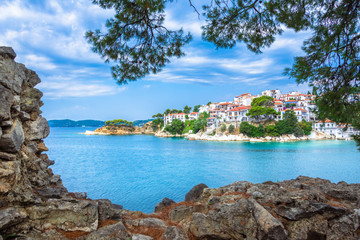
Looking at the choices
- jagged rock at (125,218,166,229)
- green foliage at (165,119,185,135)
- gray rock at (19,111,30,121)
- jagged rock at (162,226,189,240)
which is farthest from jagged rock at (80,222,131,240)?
green foliage at (165,119,185,135)

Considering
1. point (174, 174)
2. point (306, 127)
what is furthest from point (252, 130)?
point (174, 174)

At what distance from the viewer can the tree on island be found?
6314cm

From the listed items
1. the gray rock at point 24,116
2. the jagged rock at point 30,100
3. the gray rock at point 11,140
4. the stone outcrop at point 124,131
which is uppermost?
the jagged rock at point 30,100

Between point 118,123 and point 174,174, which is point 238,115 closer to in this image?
point 174,174

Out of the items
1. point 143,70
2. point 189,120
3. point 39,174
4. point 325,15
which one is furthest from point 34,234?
point 189,120

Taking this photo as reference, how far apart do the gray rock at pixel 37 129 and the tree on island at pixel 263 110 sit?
63.5 m

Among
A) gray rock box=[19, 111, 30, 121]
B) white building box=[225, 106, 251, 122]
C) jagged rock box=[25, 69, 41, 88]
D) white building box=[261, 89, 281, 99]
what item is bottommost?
gray rock box=[19, 111, 30, 121]

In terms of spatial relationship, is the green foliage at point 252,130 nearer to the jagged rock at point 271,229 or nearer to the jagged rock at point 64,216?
the jagged rock at point 271,229

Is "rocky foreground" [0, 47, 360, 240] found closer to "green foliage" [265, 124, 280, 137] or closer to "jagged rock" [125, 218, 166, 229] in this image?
"jagged rock" [125, 218, 166, 229]

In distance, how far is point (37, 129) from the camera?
6.01 metres

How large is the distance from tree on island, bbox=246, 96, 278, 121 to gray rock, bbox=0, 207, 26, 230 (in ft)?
215

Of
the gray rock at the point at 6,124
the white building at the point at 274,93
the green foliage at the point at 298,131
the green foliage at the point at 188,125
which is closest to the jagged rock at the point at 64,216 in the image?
the gray rock at the point at 6,124

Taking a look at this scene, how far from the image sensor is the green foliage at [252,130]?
62031 mm

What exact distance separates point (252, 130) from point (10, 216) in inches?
2534
